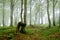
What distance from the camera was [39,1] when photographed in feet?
157

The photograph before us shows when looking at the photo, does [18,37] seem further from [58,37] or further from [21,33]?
[58,37]

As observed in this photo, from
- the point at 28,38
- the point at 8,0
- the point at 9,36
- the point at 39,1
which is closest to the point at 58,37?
the point at 28,38

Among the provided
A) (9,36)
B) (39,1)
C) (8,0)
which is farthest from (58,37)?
(39,1)

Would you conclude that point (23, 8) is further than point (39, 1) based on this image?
No

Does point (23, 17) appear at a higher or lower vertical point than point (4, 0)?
lower

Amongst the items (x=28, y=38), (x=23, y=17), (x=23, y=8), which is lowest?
(x=28, y=38)

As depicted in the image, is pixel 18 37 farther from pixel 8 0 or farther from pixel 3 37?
pixel 8 0

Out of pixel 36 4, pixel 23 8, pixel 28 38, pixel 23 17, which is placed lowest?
pixel 28 38

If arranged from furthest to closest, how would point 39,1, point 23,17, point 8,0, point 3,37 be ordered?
point 39,1 → point 8,0 → point 23,17 → point 3,37

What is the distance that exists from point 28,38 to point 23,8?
6414 mm

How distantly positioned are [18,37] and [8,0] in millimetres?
23065

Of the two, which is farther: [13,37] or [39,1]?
[39,1]

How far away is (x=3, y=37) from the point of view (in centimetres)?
1775

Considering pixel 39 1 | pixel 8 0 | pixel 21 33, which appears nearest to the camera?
pixel 21 33
